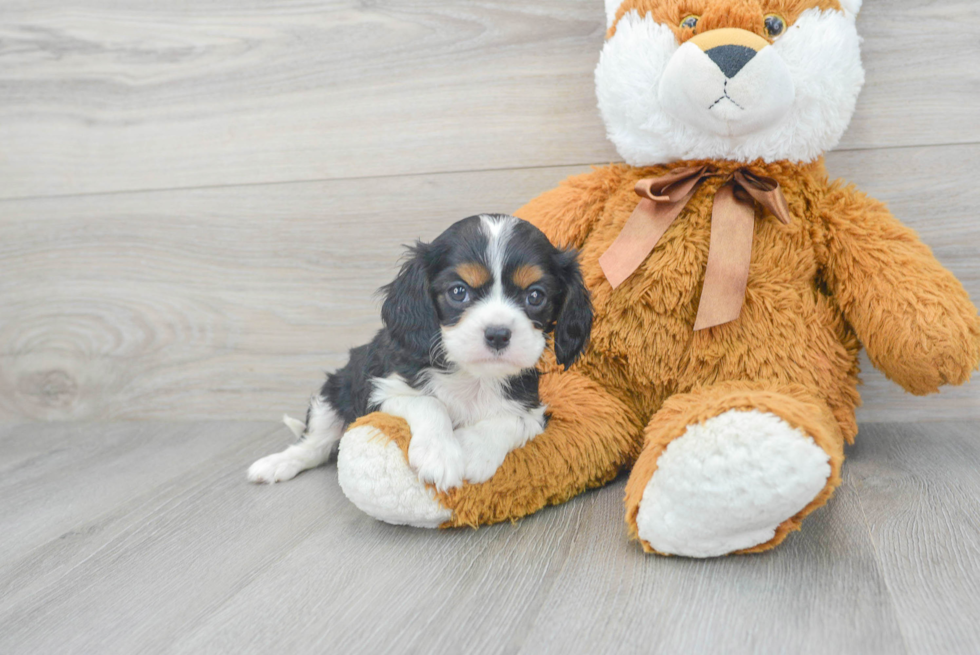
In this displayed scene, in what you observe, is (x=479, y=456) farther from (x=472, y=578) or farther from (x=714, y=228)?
(x=714, y=228)

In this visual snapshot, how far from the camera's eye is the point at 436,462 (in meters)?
1.23

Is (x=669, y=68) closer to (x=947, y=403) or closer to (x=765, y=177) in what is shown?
(x=765, y=177)

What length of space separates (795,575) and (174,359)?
6.06 ft

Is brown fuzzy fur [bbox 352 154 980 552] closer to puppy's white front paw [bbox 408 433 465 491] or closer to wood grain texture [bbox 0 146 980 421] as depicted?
puppy's white front paw [bbox 408 433 465 491]

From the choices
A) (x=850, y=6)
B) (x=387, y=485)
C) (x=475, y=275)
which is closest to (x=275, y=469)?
(x=387, y=485)

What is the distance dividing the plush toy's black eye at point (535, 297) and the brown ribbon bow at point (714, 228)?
0.64 feet

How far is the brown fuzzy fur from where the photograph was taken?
1361 mm

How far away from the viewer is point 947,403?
6.08ft

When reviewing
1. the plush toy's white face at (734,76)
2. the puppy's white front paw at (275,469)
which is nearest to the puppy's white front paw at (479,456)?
the puppy's white front paw at (275,469)

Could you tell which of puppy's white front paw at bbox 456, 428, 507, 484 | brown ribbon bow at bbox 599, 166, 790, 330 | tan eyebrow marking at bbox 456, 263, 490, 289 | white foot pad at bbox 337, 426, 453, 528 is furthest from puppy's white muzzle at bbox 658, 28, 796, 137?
white foot pad at bbox 337, 426, 453, 528

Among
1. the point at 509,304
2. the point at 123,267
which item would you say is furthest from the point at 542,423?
the point at 123,267

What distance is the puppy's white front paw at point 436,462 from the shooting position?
1.23 m

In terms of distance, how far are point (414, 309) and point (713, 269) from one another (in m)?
0.58

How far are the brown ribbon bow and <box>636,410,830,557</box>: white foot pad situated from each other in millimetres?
341
